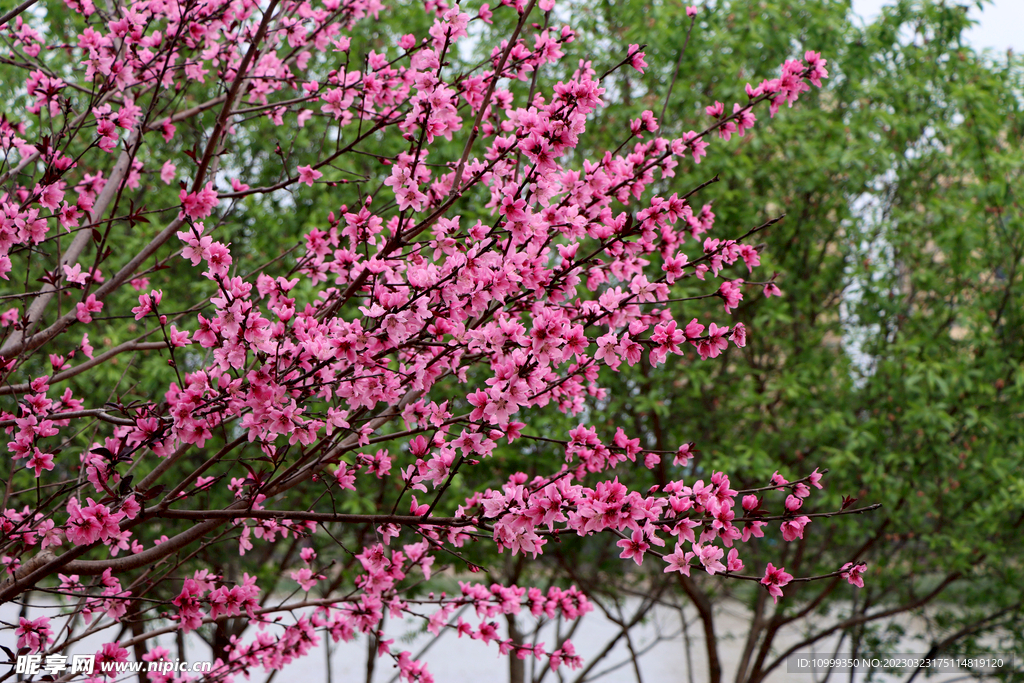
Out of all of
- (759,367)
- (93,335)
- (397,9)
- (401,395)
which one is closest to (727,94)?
(759,367)

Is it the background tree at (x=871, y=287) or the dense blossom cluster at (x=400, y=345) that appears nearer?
the dense blossom cluster at (x=400, y=345)

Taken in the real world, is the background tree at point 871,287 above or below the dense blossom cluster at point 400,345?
above

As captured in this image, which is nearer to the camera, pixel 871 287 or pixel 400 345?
pixel 400 345

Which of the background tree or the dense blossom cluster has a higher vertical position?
the background tree

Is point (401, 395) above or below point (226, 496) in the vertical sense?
below

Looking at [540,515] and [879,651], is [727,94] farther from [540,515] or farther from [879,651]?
[879,651]

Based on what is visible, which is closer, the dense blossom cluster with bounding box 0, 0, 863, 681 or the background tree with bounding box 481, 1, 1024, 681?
the dense blossom cluster with bounding box 0, 0, 863, 681

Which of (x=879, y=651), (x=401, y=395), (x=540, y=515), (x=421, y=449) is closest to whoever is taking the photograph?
(x=540, y=515)

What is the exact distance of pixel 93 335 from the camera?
16.2 feet

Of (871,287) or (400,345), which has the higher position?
(871,287)

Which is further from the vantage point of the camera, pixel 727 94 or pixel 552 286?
pixel 727 94

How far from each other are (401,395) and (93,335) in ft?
11.1

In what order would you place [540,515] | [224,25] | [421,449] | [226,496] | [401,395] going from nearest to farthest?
[540,515], [421,449], [401,395], [224,25], [226,496]

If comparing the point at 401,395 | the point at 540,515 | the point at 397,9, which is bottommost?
the point at 540,515
